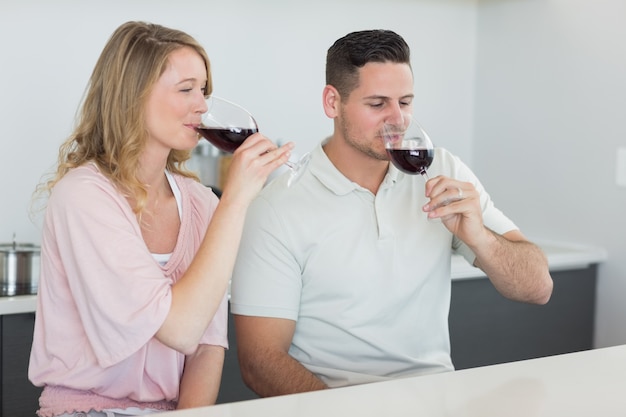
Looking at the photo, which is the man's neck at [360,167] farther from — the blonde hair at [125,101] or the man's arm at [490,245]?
the blonde hair at [125,101]

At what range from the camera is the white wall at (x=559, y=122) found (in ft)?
9.66

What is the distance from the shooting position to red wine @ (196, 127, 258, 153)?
4.91 ft

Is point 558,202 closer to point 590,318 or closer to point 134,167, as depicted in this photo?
point 590,318

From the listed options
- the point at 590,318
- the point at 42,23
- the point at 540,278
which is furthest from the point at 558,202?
the point at 42,23

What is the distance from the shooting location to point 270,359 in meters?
1.74

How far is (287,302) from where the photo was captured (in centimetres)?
180

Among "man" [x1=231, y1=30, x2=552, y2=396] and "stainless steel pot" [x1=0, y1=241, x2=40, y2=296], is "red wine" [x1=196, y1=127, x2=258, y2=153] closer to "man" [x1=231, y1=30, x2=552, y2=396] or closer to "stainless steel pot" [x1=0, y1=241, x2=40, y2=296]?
"man" [x1=231, y1=30, x2=552, y2=396]

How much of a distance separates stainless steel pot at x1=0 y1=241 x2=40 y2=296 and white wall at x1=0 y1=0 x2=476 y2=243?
515mm

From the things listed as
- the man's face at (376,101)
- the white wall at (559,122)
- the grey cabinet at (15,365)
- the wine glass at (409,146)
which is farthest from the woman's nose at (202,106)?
the white wall at (559,122)

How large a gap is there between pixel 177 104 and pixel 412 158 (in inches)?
17.0

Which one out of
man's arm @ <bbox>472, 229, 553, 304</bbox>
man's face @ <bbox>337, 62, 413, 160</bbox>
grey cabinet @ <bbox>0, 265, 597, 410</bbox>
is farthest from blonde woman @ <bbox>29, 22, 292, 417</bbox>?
grey cabinet @ <bbox>0, 265, 597, 410</bbox>

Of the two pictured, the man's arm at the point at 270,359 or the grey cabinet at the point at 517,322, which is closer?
the man's arm at the point at 270,359

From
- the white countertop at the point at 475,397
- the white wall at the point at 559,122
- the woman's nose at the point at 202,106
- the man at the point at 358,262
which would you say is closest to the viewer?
the white countertop at the point at 475,397

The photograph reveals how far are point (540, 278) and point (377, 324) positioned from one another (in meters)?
0.37
